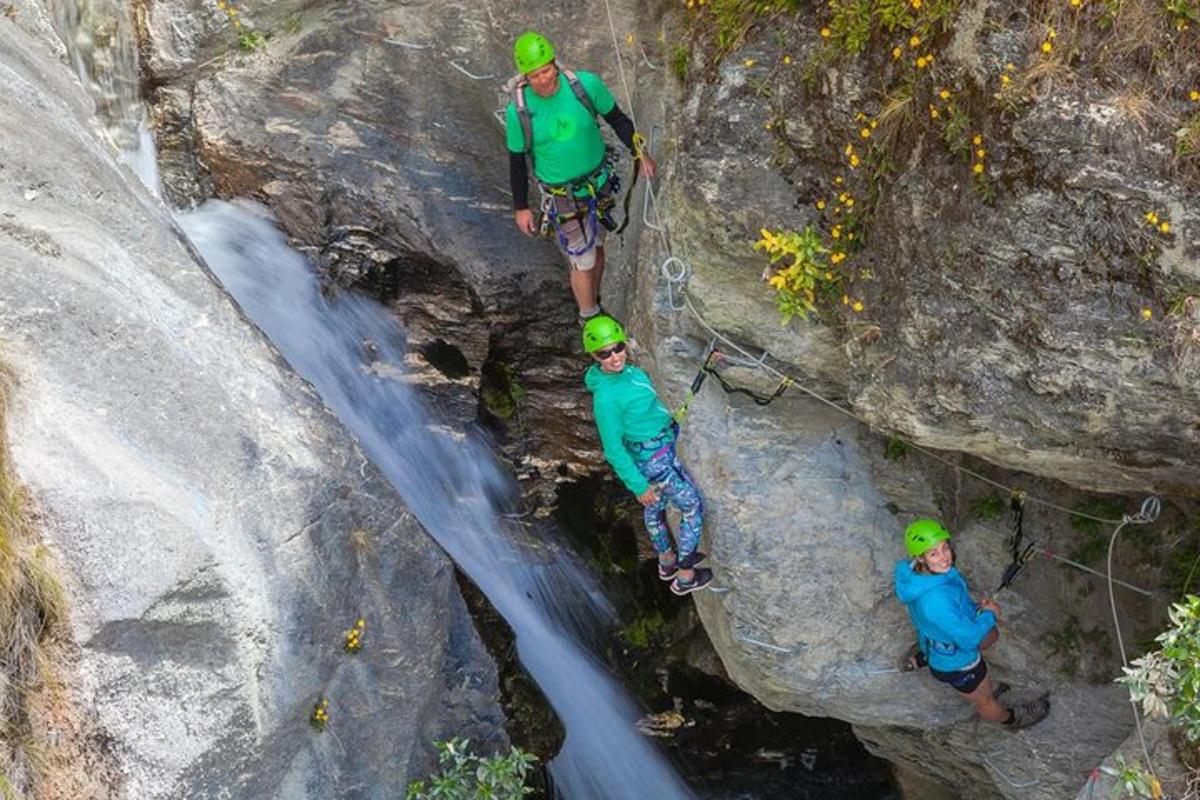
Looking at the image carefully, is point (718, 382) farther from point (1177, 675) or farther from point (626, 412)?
point (1177, 675)

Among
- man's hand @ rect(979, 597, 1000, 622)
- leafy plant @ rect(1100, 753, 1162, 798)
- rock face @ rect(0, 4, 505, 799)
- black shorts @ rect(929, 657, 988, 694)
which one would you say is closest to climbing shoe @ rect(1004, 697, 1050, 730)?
black shorts @ rect(929, 657, 988, 694)

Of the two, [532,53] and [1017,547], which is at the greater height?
[532,53]

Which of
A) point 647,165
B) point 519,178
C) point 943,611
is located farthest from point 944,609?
point 519,178

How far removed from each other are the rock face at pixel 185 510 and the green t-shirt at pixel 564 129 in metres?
2.29

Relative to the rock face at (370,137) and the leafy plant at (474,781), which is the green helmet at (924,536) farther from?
the rock face at (370,137)

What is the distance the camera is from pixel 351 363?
10578 millimetres

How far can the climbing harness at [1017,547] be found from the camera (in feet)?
26.4

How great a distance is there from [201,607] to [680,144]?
413 cm

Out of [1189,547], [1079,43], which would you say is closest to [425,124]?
[1079,43]

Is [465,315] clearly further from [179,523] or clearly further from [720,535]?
[179,523]

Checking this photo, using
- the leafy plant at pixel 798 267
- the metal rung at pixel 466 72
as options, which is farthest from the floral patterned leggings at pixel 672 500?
the metal rung at pixel 466 72

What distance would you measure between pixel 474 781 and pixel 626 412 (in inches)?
123

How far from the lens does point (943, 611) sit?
766 cm

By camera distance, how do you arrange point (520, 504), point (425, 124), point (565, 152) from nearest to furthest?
point (565, 152) → point (425, 124) → point (520, 504)
